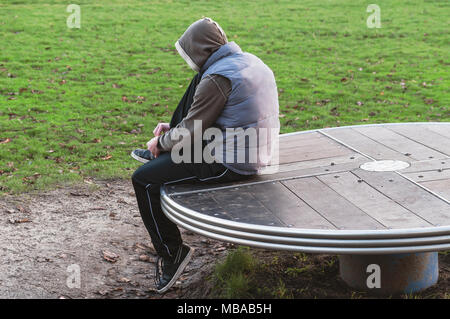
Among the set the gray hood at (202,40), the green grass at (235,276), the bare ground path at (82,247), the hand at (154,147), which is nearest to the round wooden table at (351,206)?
the hand at (154,147)

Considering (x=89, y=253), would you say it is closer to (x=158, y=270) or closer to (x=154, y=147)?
(x=158, y=270)

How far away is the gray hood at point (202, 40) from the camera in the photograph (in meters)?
4.29

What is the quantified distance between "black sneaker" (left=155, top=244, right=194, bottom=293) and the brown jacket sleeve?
90 centimetres

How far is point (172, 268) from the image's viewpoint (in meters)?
4.64

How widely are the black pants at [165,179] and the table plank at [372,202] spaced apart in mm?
643

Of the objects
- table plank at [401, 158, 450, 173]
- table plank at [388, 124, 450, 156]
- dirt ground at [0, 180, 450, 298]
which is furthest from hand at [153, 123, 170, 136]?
table plank at [388, 124, 450, 156]

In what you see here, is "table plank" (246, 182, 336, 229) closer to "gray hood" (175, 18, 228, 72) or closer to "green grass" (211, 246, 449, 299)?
"green grass" (211, 246, 449, 299)

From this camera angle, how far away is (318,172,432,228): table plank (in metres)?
3.51

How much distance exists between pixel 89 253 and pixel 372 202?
263 centimetres

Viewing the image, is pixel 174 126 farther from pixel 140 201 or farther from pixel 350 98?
pixel 350 98

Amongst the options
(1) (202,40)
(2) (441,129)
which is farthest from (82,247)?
(2) (441,129)

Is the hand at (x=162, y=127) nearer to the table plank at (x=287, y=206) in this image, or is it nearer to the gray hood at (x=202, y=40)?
the gray hood at (x=202, y=40)

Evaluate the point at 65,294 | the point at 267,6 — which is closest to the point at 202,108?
the point at 65,294

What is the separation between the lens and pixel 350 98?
10812 mm
